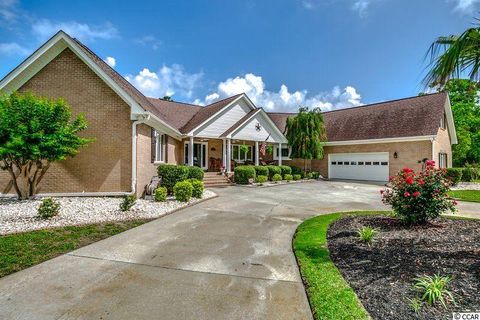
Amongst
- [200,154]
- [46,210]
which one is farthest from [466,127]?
[46,210]

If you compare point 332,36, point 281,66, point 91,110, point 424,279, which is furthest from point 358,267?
point 281,66

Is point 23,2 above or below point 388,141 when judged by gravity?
above

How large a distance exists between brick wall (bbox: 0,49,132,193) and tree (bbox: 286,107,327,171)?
15378 mm

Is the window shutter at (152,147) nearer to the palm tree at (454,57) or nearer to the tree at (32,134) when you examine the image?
the tree at (32,134)

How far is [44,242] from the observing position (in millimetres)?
5574

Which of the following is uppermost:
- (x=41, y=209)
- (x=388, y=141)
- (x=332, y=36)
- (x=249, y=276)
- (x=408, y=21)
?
(x=332, y=36)

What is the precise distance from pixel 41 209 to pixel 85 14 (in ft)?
25.7

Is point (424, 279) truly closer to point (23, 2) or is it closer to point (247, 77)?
point (23, 2)

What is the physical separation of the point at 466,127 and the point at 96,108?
37.3m

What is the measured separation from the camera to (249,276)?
418cm

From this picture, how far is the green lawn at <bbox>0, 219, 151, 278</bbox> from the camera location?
455cm

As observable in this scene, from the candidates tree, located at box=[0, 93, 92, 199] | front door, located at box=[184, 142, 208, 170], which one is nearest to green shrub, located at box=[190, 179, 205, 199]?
tree, located at box=[0, 93, 92, 199]

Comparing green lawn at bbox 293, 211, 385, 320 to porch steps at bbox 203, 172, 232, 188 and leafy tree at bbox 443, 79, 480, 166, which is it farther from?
leafy tree at bbox 443, 79, 480, 166

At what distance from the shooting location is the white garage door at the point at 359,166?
21.1m
